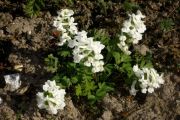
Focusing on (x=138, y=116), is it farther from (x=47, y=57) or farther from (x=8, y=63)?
(x=8, y=63)

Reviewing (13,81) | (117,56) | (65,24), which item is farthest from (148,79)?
(13,81)

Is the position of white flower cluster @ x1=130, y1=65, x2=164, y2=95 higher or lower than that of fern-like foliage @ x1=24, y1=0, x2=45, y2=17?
lower

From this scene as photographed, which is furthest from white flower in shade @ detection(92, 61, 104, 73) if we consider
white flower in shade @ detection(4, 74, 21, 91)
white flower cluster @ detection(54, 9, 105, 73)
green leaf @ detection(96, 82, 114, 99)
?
white flower in shade @ detection(4, 74, 21, 91)

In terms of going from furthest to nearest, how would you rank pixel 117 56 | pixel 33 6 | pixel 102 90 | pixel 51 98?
1. pixel 33 6
2. pixel 117 56
3. pixel 102 90
4. pixel 51 98

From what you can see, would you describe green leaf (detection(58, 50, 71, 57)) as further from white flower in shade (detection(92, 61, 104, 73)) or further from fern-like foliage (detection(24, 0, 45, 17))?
fern-like foliage (detection(24, 0, 45, 17))

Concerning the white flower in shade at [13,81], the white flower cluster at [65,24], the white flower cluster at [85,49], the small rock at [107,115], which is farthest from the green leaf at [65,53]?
the small rock at [107,115]

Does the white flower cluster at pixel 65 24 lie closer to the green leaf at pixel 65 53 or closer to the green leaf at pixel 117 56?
the green leaf at pixel 65 53

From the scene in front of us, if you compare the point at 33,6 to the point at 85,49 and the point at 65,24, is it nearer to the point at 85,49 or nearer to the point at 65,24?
the point at 65,24
